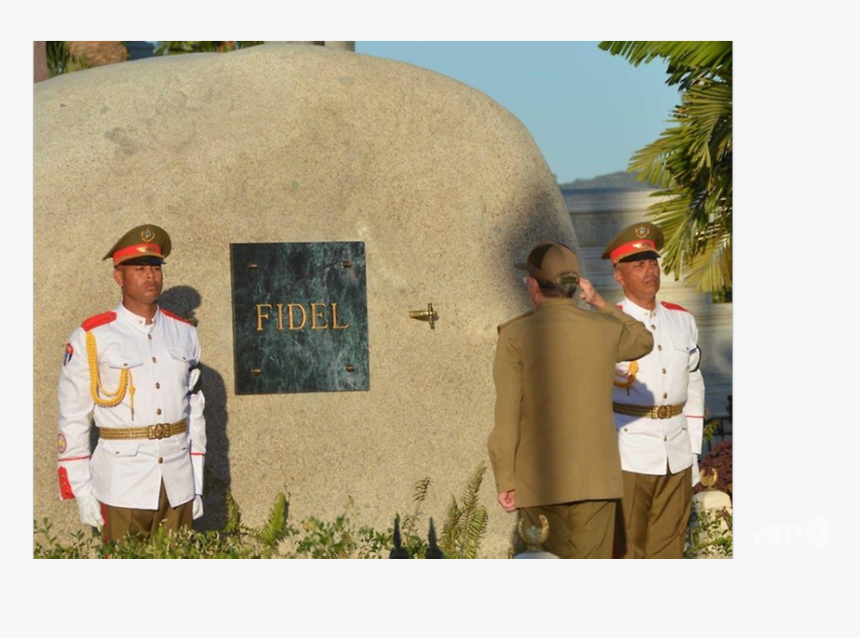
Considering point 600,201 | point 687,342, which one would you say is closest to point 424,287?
point 687,342

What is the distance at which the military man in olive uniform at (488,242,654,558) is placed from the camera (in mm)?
6293

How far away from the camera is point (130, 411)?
711 cm

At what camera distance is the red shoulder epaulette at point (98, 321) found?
23.5ft

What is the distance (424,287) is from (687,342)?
154cm

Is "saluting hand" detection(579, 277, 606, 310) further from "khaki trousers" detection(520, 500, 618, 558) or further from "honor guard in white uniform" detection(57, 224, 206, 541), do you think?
"honor guard in white uniform" detection(57, 224, 206, 541)

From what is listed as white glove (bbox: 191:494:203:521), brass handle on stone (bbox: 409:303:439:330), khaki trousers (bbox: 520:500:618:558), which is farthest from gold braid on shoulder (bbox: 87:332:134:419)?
khaki trousers (bbox: 520:500:618:558)

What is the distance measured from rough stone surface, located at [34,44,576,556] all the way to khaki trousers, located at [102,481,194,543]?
0.57 m

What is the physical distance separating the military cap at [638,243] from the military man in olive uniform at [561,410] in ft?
3.47

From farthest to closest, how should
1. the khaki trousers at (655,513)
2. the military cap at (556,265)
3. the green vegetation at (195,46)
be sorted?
the green vegetation at (195,46), the khaki trousers at (655,513), the military cap at (556,265)

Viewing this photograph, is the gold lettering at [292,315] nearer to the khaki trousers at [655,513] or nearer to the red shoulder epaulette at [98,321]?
the red shoulder epaulette at [98,321]

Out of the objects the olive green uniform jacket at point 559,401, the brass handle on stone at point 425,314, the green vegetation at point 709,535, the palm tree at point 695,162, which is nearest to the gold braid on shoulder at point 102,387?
the brass handle on stone at point 425,314

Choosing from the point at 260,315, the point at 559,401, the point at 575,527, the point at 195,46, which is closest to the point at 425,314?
the point at 260,315

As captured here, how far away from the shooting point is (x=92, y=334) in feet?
23.4

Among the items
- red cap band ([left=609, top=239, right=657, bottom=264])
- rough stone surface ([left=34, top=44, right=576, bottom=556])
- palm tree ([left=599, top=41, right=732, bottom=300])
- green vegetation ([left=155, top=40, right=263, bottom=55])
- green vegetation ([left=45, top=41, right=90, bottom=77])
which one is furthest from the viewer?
green vegetation ([left=155, top=40, right=263, bottom=55])
